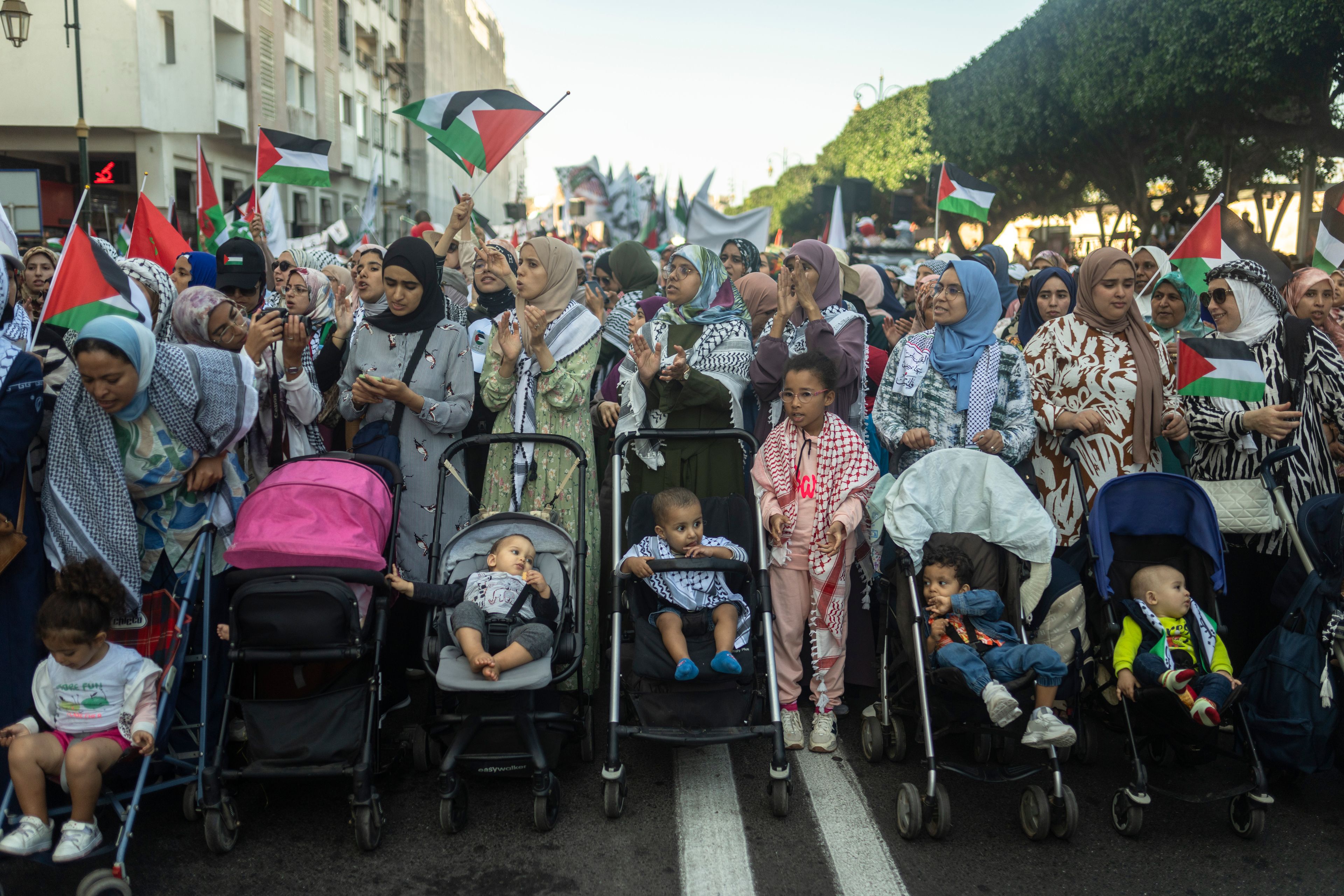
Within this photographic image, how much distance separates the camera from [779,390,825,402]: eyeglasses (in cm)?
439

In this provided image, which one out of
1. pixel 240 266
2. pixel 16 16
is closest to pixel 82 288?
pixel 240 266

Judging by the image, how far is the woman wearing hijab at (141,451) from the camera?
3.38m

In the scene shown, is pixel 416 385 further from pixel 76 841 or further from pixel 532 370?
pixel 76 841

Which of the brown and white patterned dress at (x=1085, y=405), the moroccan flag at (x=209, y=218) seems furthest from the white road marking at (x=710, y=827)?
the moroccan flag at (x=209, y=218)

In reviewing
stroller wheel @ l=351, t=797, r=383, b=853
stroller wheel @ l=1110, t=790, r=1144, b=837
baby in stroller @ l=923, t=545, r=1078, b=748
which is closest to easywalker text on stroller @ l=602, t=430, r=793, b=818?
baby in stroller @ l=923, t=545, r=1078, b=748

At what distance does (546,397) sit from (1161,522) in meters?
2.67

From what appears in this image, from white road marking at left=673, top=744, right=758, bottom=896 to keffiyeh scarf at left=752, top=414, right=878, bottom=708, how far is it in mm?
564

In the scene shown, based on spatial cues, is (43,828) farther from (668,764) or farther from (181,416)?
(668,764)

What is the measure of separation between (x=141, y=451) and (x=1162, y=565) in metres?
3.82

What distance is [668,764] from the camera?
13.7 feet

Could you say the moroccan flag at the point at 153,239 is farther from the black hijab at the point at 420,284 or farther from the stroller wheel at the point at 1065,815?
the stroller wheel at the point at 1065,815

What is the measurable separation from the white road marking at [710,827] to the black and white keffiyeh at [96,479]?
6.73 ft

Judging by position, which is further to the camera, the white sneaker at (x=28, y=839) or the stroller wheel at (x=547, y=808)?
the stroller wheel at (x=547, y=808)

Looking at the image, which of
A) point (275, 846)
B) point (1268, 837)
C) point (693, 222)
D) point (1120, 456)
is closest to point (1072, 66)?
point (693, 222)
